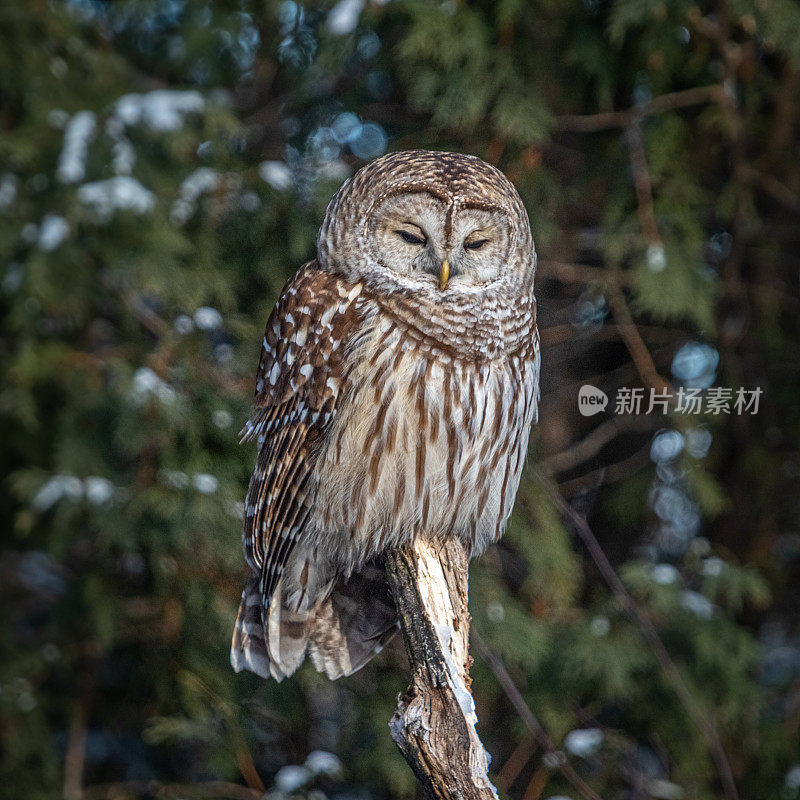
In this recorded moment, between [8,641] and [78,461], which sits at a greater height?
[78,461]

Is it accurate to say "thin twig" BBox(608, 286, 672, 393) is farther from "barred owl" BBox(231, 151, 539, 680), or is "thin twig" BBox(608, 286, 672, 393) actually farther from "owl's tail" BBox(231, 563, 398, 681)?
"owl's tail" BBox(231, 563, 398, 681)

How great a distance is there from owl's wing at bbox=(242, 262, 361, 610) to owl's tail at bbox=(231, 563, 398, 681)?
0.33 feet

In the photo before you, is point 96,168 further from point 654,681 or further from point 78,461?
point 654,681

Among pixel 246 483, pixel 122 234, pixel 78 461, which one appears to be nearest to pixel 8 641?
pixel 78 461

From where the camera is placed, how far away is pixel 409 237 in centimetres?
246

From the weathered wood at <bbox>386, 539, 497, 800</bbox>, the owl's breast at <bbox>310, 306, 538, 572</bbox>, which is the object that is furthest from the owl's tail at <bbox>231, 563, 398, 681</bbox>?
the weathered wood at <bbox>386, 539, 497, 800</bbox>

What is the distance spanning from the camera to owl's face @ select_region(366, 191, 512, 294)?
2.39m

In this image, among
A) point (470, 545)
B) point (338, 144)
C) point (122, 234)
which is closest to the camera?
point (470, 545)

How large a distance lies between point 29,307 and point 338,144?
4.73ft

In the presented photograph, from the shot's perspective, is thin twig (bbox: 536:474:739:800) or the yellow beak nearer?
the yellow beak

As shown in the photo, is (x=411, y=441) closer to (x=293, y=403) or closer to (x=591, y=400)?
(x=293, y=403)

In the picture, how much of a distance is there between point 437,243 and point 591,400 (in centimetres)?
239

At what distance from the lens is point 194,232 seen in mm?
4066
